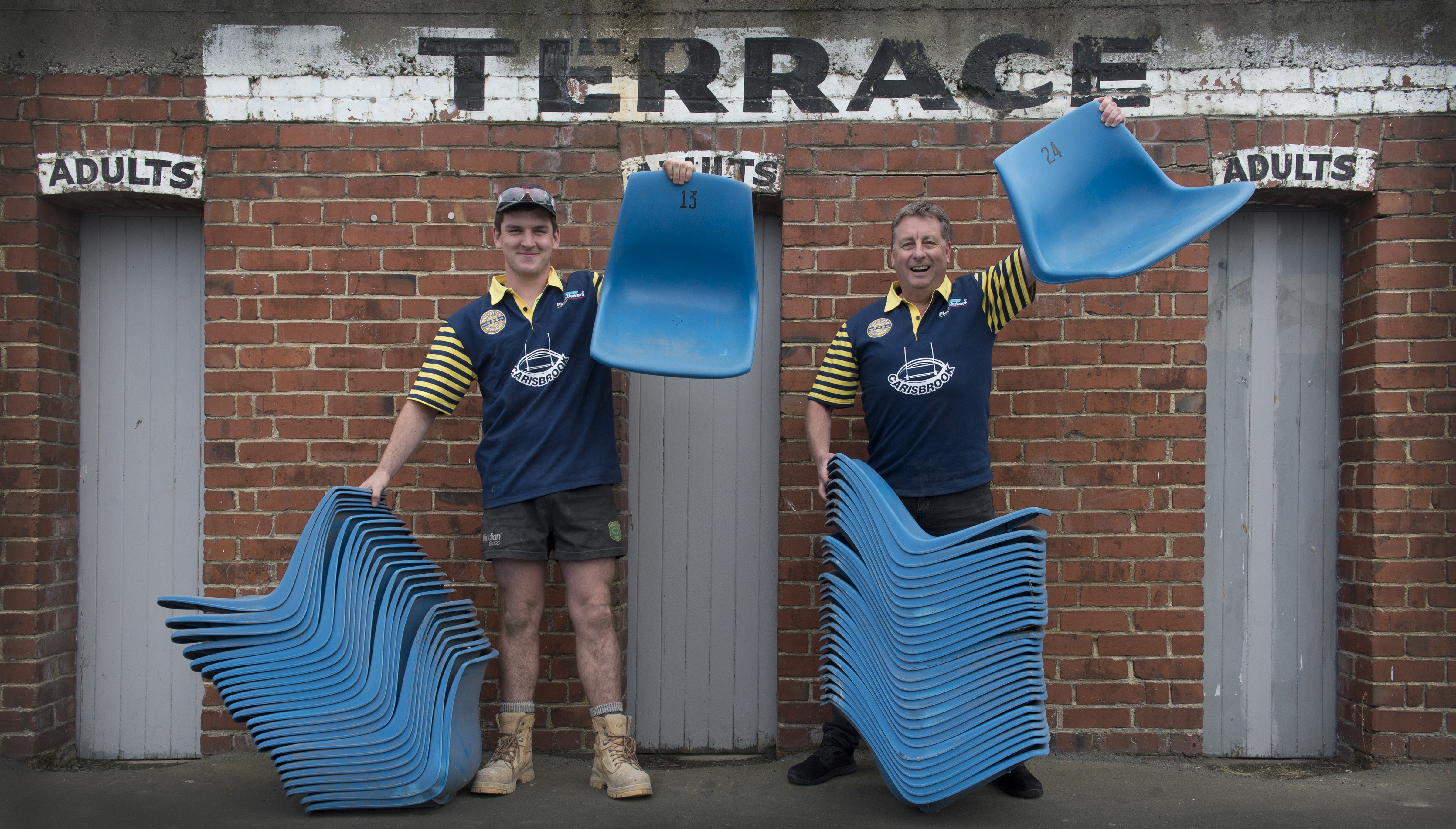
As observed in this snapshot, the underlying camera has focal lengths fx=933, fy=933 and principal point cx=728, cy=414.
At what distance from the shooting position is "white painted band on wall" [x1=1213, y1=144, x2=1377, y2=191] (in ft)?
12.2

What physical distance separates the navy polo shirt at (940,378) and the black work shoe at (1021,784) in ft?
3.33

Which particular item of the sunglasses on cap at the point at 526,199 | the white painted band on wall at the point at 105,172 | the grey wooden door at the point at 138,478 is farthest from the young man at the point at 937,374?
the white painted band on wall at the point at 105,172

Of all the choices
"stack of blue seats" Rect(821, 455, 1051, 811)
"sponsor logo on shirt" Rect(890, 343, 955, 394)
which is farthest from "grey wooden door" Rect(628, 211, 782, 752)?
"stack of blue seats" Rect(821, 455, 1051, 811)

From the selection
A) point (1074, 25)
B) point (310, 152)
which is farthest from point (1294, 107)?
point (310, 152)

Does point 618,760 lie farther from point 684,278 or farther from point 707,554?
point 684,278

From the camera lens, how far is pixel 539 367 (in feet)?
10.9

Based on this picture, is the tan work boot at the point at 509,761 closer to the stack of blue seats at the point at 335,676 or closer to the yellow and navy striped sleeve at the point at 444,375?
the stack of blue seats at the point at 335,676

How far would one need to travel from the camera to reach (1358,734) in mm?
3746

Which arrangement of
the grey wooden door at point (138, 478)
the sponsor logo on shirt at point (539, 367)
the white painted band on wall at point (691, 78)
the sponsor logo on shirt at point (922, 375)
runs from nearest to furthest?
the sponsor logo on shirt at point (922, 375) < the sponsor logo on shirt at point (539, 367) < the white painted band on wall at point (691, 78) < the grey wooden door at point (138, 478)

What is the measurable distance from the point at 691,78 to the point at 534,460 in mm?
1752

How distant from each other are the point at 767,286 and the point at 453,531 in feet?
5.53

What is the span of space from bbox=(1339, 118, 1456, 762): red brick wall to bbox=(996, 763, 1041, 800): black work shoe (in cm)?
152

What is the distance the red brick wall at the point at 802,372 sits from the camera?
12.2ft

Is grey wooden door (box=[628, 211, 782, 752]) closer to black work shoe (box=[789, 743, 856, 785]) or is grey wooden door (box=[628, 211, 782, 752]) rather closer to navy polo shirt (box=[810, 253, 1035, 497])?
black work shoe (box=[789, 743, 856, 785])
